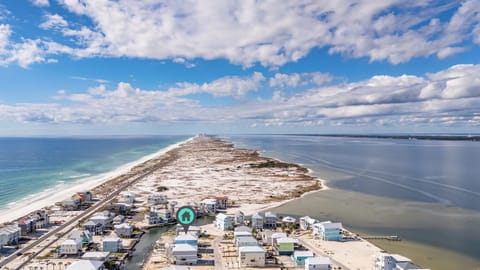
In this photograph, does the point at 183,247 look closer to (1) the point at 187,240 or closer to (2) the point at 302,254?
(1) the point at 187,240

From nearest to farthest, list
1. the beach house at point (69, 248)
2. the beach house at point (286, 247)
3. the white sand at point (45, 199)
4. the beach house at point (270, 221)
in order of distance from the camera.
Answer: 1. the beach house at point (69, 248)
2. the beach house at point (286, 247)
3. the beach house at point (270, 221)
4. the white sand at point (45, 199)

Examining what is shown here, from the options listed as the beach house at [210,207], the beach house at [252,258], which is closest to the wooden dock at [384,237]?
the beach house at [252,258]

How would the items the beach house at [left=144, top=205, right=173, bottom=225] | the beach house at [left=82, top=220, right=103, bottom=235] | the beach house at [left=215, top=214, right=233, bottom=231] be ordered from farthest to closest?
the beach house at [left=144, top=205, right=173, bottom=225] → the beach house at [left=215, top=214, right=233, bottom=231] → the beach house at [left=82, top=220, right=103, bottom=235]

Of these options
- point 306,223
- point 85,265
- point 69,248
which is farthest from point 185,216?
point 306,223

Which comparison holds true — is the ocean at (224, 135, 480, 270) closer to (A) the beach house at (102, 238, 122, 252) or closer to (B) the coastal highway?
(A) the beach house at (102, 238, 122, 252)

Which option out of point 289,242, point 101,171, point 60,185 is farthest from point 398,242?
point 101,171

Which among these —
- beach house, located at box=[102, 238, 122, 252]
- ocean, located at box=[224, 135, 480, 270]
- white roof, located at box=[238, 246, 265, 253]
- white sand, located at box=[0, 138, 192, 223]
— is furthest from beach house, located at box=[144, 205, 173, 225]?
white sand, located at box=[0, 138, 192, 223]

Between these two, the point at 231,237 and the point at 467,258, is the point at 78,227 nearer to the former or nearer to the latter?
the point at 231,237

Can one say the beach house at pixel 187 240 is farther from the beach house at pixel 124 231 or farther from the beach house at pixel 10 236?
the beach house at pixel 10 236
